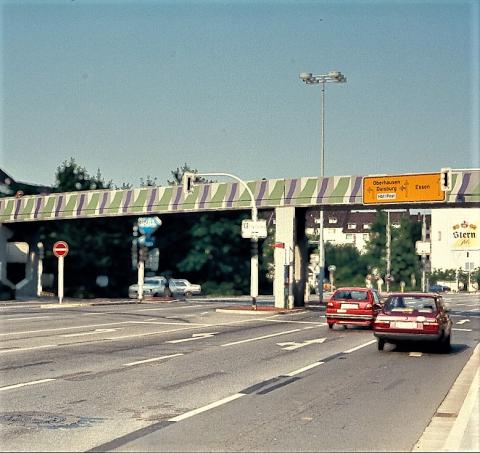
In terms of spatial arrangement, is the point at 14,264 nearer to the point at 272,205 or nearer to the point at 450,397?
the point at 272,205

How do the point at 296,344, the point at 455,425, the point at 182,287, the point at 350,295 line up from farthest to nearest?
1. the point at 182,287
2. the point at 350,295
3. the point at 296,344
4. the point at 455,425

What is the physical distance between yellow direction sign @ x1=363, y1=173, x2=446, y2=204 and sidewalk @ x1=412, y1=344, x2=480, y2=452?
25.3 metres

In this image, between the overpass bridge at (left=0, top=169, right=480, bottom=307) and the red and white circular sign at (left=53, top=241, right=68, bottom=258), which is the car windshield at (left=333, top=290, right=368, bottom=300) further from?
the red and white circular sign at (left=53, top=241, right=68, bottom=258)

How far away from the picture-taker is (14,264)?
6184cm

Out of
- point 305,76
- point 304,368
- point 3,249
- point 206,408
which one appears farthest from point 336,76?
point 206,408

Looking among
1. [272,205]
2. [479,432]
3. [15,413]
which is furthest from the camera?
[272,205]

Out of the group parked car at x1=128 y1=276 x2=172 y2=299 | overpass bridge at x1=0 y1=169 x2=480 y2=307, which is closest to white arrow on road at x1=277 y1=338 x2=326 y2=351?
overpass bridge at x1=0 y1=169 x2=480 y2=307

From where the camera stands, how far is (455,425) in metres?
9.46

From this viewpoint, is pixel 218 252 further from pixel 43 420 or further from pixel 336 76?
pixel 43 420

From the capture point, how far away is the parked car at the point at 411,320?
19744 millimetres

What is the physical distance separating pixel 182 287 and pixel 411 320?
172 ft

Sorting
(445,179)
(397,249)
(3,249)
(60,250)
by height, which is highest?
(445,179)

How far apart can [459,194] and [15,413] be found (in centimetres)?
3065

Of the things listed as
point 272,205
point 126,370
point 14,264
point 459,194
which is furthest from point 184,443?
point 14,264
